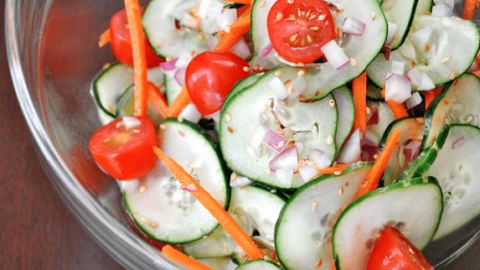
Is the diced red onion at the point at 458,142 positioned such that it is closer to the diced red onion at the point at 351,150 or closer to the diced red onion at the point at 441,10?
the diced red onion at the point at 351,150

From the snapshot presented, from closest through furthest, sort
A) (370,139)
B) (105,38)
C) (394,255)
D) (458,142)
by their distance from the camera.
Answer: (394,255)
(458,142)
(370,139)
(105,38)

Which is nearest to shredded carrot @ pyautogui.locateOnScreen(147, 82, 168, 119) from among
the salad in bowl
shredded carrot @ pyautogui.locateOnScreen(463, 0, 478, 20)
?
the salad in bowl

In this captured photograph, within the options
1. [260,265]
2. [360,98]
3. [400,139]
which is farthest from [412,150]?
[260,265]

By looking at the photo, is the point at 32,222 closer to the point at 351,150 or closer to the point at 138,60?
the point at 138,60

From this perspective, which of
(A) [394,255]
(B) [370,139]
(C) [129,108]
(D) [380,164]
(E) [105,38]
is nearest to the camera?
(A) [394,255]

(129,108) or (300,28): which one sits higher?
(300,28)

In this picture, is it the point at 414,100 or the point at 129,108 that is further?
the point at 129,108
